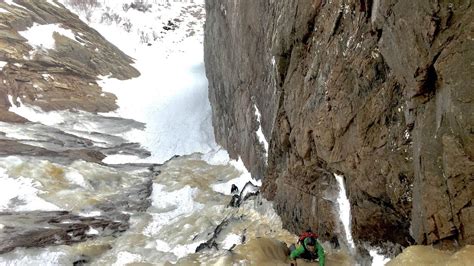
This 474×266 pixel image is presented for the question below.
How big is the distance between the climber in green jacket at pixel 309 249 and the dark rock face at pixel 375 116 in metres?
1.06

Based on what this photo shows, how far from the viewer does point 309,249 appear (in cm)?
969

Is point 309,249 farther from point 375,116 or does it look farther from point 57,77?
point 57,77

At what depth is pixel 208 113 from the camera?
42750 mm

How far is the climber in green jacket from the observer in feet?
31.2

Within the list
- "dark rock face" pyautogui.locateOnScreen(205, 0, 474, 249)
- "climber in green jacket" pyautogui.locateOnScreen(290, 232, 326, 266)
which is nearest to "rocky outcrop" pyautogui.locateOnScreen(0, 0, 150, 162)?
"dark rock face" pyautogui.locateOnScreen(205, 0, 474, 249)

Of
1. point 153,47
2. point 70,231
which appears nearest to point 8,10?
point 153,47

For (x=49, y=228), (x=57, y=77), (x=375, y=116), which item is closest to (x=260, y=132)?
(x=49, y=228)

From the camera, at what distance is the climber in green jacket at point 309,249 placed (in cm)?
952

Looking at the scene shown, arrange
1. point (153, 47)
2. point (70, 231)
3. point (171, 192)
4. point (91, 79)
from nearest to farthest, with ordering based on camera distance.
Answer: point (70, 231) < point (171, 192) < point (91, 79) < point (153, 47)

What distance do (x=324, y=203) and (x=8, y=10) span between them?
45.6m

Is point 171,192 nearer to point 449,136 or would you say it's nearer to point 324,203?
point 324,203

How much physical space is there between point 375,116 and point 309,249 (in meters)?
3.21

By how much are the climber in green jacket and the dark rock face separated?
1.06 metres

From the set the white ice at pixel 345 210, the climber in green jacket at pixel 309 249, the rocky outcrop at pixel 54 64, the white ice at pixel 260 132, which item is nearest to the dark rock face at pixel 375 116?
the white ice at pixel 345 210
